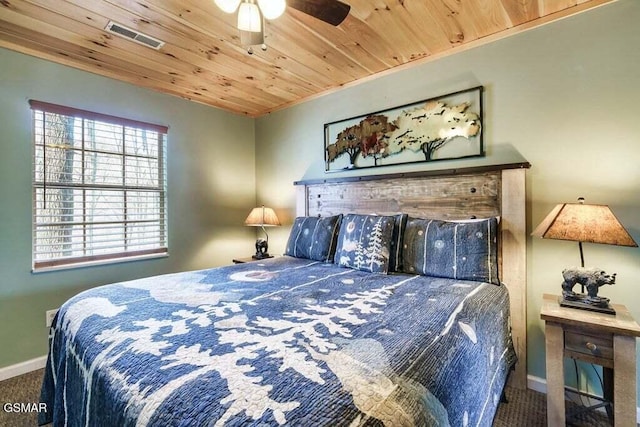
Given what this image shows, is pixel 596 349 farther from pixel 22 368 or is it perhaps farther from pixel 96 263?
pixel 22 368

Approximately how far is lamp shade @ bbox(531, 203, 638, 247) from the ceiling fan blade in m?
1.57

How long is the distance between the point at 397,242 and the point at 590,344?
46.3 inches

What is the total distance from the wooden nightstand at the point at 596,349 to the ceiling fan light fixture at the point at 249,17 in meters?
2.11

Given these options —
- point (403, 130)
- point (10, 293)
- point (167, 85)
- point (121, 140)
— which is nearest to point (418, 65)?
point (403, 130)

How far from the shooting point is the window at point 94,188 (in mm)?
2430

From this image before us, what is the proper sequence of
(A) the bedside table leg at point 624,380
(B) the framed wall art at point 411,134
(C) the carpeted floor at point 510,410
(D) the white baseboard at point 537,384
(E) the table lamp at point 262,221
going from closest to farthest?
(A) the bedside table leg at point 624,380
(C) the carpeted floor at point 510,410
(D) the white baseboard at point 537,384
(B) the framed wall art at point 411,134
(E) the table lamp at point 262,221

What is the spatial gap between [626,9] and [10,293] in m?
4.60

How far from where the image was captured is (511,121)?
212cm

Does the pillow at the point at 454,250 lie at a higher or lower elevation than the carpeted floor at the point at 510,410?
higher

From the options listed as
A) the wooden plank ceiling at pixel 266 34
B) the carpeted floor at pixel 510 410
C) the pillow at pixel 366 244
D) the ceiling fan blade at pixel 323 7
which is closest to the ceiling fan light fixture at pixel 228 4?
the ceiling fan blade at pixel 323 7

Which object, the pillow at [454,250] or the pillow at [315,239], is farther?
the pillow at [315,239]

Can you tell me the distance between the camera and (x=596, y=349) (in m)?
1.46

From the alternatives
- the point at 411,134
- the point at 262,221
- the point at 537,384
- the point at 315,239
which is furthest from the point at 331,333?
the point at 262,221

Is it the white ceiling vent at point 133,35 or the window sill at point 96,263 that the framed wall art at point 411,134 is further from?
the window sill at point 96,263
